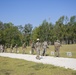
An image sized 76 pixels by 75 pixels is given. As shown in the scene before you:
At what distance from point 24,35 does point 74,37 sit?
31544 mm

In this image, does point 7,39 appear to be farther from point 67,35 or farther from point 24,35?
point 67,35

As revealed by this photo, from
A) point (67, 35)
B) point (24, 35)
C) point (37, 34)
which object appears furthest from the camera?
point (24, 35)

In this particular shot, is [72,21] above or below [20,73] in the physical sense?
above

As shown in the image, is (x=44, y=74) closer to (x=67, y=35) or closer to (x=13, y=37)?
(x=67, y=35)

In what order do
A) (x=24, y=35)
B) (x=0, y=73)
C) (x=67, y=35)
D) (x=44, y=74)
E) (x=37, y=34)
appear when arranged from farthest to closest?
(x=24, y=35)
(x=37, y=34)
(x=67, y=35)
(x=0, y=73)
(x=44, y=74)

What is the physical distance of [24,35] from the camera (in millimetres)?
117812

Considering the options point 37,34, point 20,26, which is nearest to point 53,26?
point 37,34

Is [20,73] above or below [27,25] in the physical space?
below

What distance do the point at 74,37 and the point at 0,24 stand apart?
42.9 metres

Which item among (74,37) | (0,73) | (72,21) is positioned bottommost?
(0,73)

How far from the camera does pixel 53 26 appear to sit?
100875 millimetres

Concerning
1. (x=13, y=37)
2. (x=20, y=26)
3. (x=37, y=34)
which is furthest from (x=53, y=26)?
(x=20, y=26)

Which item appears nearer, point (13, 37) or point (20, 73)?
point (20, 73)

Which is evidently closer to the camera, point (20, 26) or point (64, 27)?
point (64, 27)
